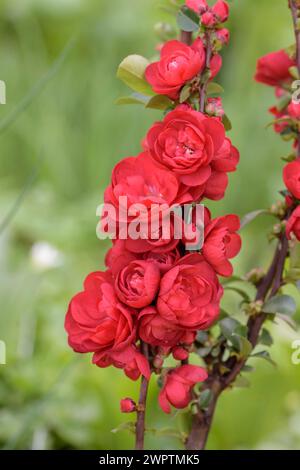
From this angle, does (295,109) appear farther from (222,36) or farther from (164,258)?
(164,258)

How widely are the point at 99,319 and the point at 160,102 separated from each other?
0.21m

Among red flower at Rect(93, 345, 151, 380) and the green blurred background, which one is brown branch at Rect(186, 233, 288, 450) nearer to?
the green blurred background

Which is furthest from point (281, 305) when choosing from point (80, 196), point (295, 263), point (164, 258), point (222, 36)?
point (80, 196)

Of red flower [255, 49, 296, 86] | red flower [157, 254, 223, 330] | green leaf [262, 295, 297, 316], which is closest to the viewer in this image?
red flower [157, 254, 223, 330]

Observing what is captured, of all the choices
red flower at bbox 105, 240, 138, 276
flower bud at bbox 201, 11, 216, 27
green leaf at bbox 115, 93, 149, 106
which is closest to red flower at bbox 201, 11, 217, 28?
flower bud at bbox 201, 11, 216, 27

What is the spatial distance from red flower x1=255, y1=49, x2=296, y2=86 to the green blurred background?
0.14 metres

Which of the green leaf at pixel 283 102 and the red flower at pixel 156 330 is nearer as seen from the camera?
Result: the red flower at pixel 156 330

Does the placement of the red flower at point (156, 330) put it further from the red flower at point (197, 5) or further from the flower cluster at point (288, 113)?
the red flower at point (197, 5)

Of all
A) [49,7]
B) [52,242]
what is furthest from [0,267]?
[49,7]

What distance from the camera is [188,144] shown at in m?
0.67

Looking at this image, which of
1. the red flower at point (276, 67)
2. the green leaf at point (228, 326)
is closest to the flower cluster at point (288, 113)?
the red flower at point (276, 67)

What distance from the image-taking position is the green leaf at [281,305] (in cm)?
76

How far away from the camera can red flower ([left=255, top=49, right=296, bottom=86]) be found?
87 centimetres

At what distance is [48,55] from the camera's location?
2.71 meters
